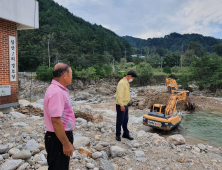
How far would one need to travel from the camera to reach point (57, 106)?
1646 millimetres

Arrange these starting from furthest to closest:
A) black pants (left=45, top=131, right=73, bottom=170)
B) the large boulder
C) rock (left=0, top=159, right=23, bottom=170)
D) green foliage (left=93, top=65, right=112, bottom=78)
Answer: green foliage (left=93, top=65, right=112, bottom=78), the large boulder, rock (left=0, top=159, right=23, bottom=170), black pants (left=45, top=131, right=73, bottom=170)

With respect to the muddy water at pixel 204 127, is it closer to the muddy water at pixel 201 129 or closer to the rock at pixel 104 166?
the muddy water at pixel 201 129

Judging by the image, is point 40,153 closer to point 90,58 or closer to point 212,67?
point 212,67

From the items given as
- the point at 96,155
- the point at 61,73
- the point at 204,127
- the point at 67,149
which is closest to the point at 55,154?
the point at 67,149

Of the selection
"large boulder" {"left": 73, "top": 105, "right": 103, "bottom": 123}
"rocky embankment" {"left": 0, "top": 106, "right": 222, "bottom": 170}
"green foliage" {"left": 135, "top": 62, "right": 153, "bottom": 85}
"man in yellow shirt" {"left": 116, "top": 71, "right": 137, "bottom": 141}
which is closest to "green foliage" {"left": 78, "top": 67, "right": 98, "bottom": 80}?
"green foliage" {"left": 135, "top": 62, "right": 153, "bottom": 85}

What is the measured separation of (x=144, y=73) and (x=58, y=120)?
28311 mm

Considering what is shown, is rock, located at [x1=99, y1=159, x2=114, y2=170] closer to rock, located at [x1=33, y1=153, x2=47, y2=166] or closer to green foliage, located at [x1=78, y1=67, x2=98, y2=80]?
rock, located at [x1=33, y1=153, x2=47, y2=166]

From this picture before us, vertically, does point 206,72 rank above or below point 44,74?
above

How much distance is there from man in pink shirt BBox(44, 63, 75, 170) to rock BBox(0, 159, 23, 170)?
1088 millimetres

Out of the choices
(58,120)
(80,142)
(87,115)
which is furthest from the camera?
(87,115)

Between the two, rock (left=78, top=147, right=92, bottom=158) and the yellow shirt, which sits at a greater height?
the yellow shirt

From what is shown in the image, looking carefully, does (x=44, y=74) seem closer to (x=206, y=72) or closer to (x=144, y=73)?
(x=144, y=73)

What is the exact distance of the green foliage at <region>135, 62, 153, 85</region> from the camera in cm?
2902

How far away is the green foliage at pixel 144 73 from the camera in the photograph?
29016 millimetres
